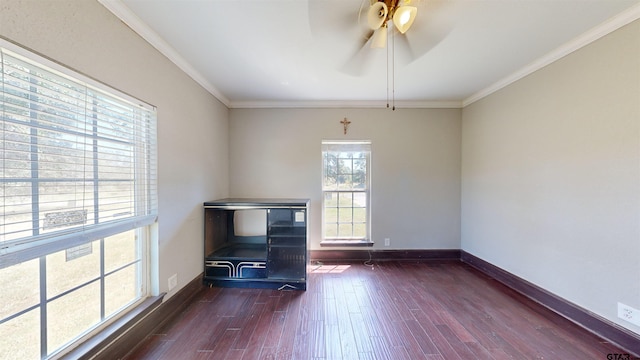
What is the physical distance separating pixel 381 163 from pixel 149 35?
3.04m

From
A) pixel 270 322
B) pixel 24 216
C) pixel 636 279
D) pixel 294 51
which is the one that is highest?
pixel 294 51

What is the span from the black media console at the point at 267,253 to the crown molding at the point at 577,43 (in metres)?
2.83

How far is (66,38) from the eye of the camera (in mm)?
1236

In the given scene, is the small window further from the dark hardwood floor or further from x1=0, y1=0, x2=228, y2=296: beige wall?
x1=0, y1=0, x2=228, y2=296: beige wall

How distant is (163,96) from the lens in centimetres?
199

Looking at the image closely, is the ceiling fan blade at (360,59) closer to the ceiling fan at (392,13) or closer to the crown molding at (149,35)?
the ceiling fan at (392,13)

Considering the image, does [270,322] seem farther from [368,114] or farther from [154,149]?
[368,114]

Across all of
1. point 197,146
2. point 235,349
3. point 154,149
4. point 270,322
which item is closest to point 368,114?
point 197,146

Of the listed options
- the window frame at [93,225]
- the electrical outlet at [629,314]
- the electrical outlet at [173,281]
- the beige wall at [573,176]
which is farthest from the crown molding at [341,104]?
the electrical outlet at [629,314]

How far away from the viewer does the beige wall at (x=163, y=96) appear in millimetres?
1146

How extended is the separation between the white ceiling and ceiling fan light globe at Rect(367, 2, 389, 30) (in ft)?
0.51

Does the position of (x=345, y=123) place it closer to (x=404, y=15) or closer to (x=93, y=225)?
(x=404, y=15)

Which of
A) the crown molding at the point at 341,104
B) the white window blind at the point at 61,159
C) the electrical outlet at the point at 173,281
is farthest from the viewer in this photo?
the crown molding at the point at 341,104

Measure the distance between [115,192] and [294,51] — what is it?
185 centimetres
